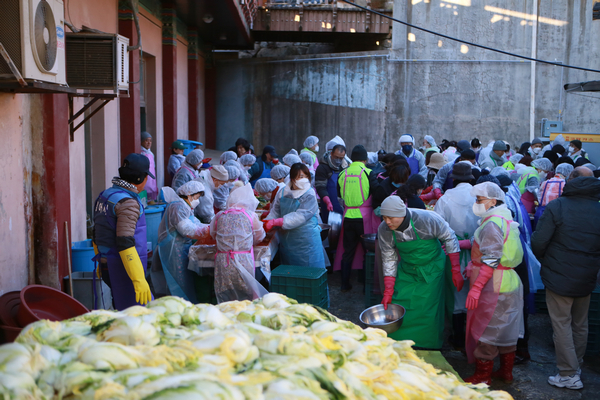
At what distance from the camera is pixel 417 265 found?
15.7ft

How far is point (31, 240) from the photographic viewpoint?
16.6 ft

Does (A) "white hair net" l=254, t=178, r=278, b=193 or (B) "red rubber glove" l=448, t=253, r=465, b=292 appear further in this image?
(A) "white hair net" l=254, t=178, r=278, b=193

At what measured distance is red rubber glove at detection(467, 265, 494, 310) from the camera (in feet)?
13.9

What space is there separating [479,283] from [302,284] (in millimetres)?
1549

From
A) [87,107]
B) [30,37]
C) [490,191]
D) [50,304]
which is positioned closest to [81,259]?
[87,107]

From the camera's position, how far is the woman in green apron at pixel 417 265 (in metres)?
4.62

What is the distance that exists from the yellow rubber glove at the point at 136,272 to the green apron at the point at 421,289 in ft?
7.29

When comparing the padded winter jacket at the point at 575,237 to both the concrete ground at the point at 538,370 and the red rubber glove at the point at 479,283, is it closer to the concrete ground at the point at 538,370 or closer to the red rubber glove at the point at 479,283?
the red rubber glove at the point at 479,283

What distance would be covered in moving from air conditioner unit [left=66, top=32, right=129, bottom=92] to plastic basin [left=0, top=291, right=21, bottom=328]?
2.19 m

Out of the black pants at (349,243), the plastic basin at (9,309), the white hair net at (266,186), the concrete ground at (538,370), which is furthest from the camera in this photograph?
the black pants at (349,243)

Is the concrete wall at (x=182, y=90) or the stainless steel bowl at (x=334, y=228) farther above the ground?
the concrete wall at (x=182, y=90)

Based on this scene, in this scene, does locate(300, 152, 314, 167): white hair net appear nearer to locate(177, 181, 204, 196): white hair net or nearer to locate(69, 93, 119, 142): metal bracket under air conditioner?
locate(177, 181, 204, 196): white hair net

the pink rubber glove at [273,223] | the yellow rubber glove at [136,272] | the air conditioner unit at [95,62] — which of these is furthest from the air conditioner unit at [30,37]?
the pink rubber glove at [273,223]

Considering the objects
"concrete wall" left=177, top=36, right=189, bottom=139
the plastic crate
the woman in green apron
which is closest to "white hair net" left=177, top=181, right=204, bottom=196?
the plastic crate
